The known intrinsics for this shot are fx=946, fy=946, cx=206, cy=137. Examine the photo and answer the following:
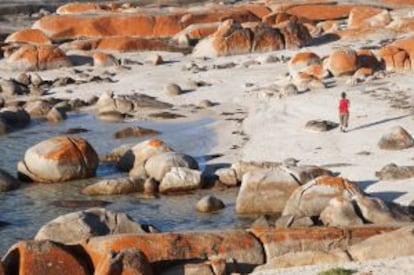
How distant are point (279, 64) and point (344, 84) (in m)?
9.34

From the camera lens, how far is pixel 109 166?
1167 inches

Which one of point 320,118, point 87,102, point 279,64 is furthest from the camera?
point 279,64

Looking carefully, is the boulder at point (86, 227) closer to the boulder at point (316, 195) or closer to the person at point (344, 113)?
the boulder at point (316, 195)

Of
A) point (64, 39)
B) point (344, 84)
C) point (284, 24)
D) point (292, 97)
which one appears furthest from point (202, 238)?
point (64, 39)

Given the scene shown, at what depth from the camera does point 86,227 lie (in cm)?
2009

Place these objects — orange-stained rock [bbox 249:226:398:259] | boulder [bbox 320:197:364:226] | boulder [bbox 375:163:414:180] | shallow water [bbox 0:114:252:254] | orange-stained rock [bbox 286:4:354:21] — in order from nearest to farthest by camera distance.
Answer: orange-stained rock [bbox 249:226:398:259]
boulder [bbox 320:197:364:226]
shallow water [bbox 0:114:252:254]
boulder [bbox 375:163:414:180]
orange-stained rock [bbox 286:4:354:21]

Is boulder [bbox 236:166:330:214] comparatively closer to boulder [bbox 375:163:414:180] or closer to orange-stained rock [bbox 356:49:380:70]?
boulder [bbox 375:163:414:180]

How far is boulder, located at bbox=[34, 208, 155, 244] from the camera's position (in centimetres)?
2000

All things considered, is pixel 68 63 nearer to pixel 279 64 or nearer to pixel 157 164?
pixel 279 64

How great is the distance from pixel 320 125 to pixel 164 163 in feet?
22.0

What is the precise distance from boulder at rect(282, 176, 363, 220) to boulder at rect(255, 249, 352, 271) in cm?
598

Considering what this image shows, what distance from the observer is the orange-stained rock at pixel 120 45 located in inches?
2255

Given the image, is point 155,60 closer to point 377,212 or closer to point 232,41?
point 232,41

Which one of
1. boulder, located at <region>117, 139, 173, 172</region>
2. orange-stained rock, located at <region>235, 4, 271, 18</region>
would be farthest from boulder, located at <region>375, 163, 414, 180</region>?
orange-stained rock, located at <region>235, 4, 271, 18</region>
